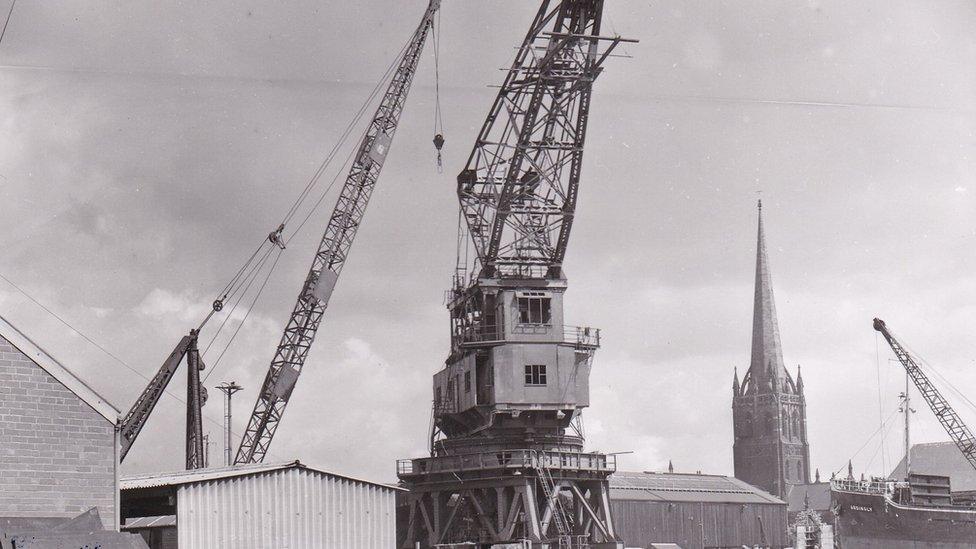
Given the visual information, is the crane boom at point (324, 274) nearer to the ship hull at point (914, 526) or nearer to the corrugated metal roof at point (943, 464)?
the ship hull at point (914, 526)

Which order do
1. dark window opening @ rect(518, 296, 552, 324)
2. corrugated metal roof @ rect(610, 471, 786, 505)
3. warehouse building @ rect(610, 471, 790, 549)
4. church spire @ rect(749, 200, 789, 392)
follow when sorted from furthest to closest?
church spire @ rect(749, 200, 789, 392) < corrugated metal roof @ rect(610, 471, 786, 505) < warehouse building @ rect(610, 471, 790, 549) < dark window opening @ rect(518, 296, 552, 324)

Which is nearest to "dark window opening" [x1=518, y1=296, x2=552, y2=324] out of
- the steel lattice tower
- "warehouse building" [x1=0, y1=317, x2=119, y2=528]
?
the steel lattice tower

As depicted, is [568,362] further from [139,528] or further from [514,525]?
[139,528]

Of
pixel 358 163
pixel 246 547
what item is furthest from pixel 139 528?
pixel 358 163

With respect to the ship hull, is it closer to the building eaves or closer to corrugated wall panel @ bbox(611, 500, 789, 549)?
corrugated wall panel @ bbox(611, 500, 789, 549)

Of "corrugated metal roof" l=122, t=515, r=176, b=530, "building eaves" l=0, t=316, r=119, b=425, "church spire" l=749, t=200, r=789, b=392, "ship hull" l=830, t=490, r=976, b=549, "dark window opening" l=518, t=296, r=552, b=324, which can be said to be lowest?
"ship hull" l=830, t=490, r=976, b=549

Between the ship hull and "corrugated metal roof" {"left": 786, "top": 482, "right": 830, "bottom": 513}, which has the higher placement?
the ship hull

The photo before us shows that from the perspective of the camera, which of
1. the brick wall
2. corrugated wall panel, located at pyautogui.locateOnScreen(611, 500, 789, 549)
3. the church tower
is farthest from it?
the church tower

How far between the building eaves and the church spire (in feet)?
400

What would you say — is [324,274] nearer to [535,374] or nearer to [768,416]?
[535,374]

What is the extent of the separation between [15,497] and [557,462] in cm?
2342

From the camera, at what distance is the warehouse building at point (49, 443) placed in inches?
1032

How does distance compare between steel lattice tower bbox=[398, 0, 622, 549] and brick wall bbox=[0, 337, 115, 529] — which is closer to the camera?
brick wall bbox=[0, 337, 115, 529]

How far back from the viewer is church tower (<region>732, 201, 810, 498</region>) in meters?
146
